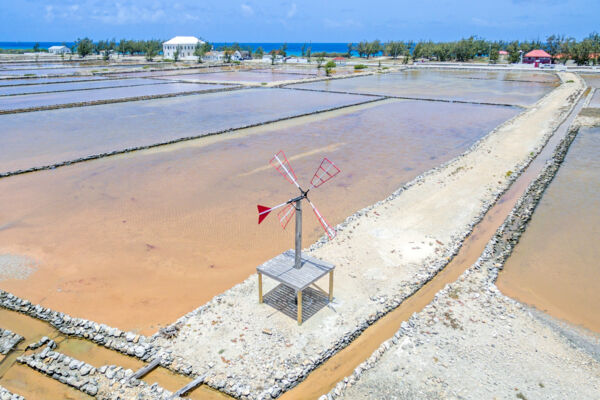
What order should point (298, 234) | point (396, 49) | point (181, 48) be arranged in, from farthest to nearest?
point (396, 49) < point (181, 48) < point (298, 234)

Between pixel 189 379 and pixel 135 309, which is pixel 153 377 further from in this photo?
pixel 135 309

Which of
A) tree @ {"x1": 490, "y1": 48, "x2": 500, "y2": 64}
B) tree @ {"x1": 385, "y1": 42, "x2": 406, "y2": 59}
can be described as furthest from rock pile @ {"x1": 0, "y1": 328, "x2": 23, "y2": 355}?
tree @ {"x1": 385, "y1": 42, "x2": 406, "y2": 59}

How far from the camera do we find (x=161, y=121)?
33.2 metres

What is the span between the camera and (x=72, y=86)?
53625 millimetres

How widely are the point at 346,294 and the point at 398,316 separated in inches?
54.2

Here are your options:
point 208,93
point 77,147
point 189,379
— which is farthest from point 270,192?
point 208,93

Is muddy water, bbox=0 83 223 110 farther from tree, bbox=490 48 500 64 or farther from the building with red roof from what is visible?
tree, bbox=490 48 500 64

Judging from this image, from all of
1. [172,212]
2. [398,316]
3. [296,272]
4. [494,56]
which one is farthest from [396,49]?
[296,272]

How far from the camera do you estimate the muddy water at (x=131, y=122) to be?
24.5m

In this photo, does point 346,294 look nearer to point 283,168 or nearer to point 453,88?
point 283,168

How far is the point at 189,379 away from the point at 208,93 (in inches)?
1803

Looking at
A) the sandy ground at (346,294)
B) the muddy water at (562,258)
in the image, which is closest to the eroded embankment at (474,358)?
the sandy ground at (346,294)

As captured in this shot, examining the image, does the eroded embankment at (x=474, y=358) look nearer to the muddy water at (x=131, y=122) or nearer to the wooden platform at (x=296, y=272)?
the wooden platform at (x=296, y=272)

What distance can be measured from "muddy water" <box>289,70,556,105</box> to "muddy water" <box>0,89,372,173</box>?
855cm
